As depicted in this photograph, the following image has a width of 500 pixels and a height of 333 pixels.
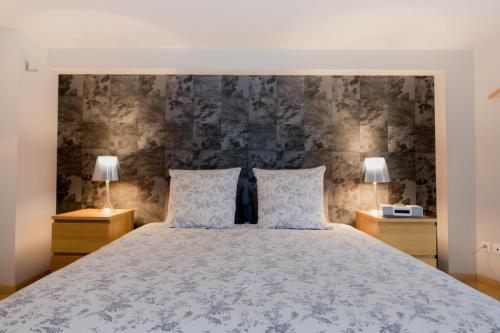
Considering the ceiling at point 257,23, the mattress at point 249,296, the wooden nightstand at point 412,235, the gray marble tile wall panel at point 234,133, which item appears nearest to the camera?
the mattress at point 249,296

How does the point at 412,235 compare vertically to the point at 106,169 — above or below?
below

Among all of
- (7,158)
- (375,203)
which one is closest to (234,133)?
(375,203)

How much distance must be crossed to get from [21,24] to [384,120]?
3.30m

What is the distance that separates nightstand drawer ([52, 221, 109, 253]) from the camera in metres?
2.78

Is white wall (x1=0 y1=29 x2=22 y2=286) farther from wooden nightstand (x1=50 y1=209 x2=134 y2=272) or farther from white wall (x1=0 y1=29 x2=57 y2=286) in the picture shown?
wooden nightstand (x1=50 y1=209 x2=134 y2=272)

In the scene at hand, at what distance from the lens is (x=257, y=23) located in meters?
2.60

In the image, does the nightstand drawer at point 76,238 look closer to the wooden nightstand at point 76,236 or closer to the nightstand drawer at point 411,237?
the wooden nightstand at point 76,236

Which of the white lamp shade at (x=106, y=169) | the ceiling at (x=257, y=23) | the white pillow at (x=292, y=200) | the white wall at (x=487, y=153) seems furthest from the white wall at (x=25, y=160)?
the white wall at (x=487, y=153)

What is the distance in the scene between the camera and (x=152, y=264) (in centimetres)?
161

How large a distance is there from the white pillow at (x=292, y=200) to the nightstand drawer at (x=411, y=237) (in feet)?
1.77

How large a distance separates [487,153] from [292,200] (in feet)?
5.98

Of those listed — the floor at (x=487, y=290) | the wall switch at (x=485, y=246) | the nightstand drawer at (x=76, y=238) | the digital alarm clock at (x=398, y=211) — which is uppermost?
the digital alarm clock at (x=398, y=211)

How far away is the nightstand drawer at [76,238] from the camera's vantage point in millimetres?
2775

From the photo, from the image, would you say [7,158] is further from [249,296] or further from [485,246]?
[485,246]
